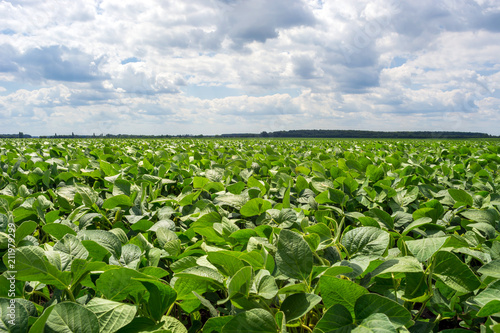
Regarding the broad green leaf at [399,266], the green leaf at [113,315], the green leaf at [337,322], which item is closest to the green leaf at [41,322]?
the green leaf at [113,315]

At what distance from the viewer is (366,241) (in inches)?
42.4

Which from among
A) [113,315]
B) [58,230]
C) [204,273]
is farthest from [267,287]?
[58,230]

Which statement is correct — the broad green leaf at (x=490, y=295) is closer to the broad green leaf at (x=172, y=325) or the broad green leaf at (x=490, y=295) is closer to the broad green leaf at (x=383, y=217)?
the broad green leaf at (x=383, y=217)

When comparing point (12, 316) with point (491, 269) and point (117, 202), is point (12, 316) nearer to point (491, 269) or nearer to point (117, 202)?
point (117, 202)

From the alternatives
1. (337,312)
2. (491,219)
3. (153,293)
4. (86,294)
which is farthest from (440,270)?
(86,294)

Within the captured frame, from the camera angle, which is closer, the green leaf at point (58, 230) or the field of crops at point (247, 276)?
the field of crops at point (247, 276)

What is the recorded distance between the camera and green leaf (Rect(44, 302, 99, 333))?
2.34 ft

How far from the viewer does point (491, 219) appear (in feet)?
5.29

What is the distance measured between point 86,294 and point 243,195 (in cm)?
108

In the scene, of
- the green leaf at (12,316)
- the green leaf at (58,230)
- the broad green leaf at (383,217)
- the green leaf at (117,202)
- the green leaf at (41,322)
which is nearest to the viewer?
the green leaf at (41,322)

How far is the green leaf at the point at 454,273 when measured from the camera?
0.89 m

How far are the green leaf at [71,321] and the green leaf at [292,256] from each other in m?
0.52

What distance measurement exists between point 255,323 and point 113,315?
1.15 ft

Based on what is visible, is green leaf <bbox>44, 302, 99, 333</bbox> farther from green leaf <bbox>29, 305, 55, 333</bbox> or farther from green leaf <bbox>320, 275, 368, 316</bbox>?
green leaf <bbox>320, 275, 368, 316</bbox>
